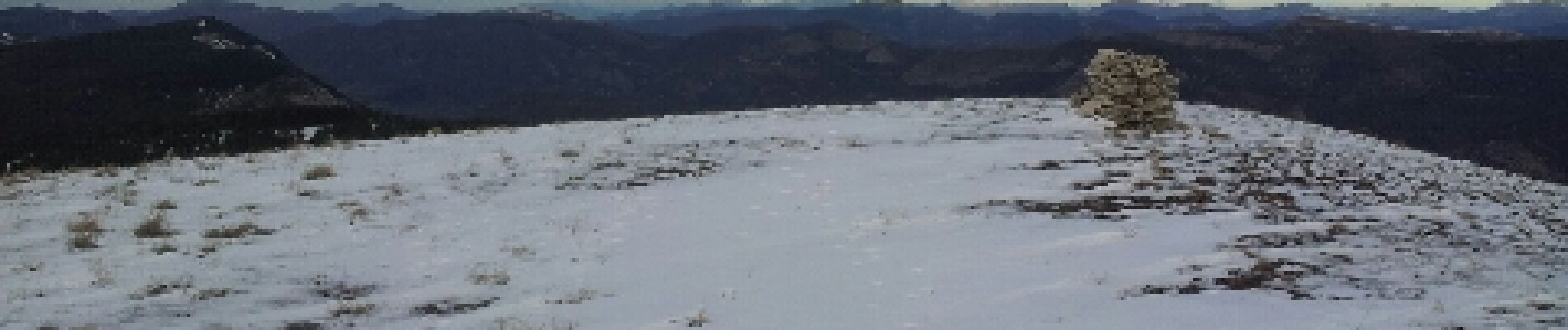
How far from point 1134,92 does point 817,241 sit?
51.8 feet

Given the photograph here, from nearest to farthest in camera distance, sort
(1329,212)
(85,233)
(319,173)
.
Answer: (1329,212), (85,233), (319,173)

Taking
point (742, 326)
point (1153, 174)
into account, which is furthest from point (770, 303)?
point (1153, 174)

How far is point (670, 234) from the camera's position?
1591cm

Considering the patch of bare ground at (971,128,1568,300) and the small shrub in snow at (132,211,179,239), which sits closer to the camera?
the patch of bare ground at (971,128,1568,300)

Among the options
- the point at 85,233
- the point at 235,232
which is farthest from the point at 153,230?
the point at 235,232

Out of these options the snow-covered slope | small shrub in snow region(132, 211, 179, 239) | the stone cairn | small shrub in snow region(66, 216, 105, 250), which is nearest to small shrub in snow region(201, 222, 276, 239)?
the snow-covered slope

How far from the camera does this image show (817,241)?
14.7 metres

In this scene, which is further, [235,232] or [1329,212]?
[235,232]

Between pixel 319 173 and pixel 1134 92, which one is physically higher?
pixel 1134 92

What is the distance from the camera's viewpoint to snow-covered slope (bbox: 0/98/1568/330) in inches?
422

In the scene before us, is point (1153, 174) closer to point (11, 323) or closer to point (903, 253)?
point (903, 253)

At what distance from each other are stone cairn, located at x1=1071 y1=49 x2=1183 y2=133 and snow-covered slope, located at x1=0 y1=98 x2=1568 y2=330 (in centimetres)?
99

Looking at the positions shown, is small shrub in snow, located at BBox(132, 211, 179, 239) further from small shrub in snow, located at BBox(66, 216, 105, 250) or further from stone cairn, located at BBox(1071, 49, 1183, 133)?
stone cairn, located at BBox(1071, 49, 1183, 133)

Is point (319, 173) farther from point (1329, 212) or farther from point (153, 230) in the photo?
point (1329, 212)
